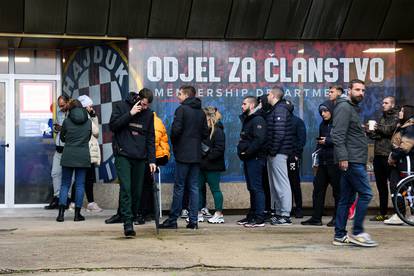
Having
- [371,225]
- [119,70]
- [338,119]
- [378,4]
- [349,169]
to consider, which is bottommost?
[371,225]

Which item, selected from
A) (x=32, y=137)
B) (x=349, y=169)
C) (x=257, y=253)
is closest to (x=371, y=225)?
(x=349, y=169)

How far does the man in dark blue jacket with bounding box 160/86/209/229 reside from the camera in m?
9.95

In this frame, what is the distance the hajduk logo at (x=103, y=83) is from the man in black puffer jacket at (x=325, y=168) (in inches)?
134

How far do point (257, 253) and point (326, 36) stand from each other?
218 inches

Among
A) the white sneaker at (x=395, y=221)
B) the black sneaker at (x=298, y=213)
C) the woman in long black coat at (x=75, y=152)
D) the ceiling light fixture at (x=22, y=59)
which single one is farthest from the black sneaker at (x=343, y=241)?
the ceiling light fixture at (x=22, y=59)

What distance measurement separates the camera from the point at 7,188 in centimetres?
1352

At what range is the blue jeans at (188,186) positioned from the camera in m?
9.98

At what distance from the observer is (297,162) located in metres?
11.5

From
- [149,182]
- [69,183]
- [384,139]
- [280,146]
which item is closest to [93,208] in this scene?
[69,183]

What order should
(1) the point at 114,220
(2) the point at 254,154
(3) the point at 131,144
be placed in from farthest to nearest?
(1) the point at 114,220
(2) the point at 254,154
(3) the point at 131,144

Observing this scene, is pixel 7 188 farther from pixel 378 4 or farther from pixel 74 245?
pixel 378 4

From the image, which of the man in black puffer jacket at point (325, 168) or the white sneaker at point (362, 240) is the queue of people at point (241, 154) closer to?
the man in black puffer jacket at point (325, 168)

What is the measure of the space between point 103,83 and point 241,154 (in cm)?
339

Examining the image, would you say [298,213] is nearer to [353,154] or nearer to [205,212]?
[205,212]
